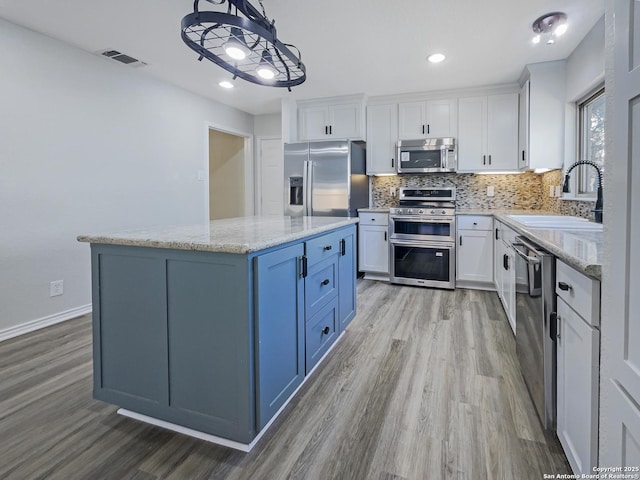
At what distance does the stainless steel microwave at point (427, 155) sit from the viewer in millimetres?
4379

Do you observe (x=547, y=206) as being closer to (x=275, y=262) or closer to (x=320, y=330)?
(x=320, y=330)

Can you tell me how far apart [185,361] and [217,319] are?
0.87ft

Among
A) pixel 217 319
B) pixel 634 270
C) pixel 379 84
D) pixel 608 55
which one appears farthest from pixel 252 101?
pixel 634 270

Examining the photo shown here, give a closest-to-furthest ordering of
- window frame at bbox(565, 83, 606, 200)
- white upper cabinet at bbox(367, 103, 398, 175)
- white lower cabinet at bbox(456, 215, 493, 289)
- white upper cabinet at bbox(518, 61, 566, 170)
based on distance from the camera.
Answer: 1. window frame at bbox(565, 83, 606, 200)
2. white upper cabinet at bbox(518, 61, 566, 170)
3. white lower cabinet at bbox(456, 215, 493, 289)
4. white upper cabinet at bbox(367, 103, 398, 175)

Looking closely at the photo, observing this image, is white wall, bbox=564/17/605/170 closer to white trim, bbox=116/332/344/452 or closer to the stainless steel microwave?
the stainless steel microwave

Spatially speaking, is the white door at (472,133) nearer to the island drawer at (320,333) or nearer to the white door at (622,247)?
the island drawer at (320,333)

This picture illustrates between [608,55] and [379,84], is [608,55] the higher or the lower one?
the lower one

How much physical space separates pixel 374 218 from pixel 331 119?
1418mm

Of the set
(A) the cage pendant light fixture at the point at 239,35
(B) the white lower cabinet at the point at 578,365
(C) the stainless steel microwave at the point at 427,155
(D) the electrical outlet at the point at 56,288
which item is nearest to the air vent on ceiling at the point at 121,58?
(A) the cage pendant light fixture at the point at 239,35

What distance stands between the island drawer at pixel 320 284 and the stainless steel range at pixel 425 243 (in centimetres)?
208

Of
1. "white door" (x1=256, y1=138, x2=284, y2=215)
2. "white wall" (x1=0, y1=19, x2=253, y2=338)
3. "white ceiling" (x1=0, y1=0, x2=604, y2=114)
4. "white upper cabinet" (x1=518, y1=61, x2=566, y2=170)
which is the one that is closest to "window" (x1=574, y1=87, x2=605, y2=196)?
"white upper cabinet" (x1=518, y1=61, x2=566, y2=170)

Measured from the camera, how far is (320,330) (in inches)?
88.9

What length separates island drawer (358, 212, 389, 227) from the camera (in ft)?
14.8

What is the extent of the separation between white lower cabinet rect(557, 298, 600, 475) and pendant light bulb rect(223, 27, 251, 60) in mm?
1841
